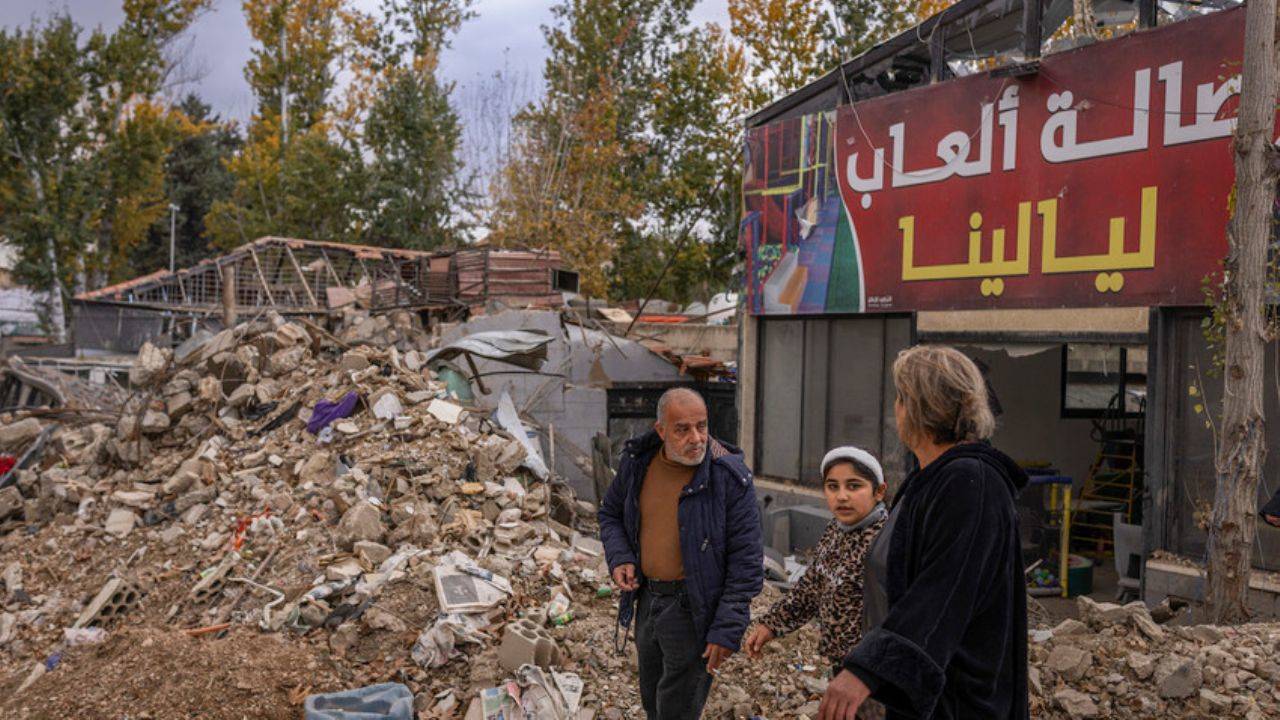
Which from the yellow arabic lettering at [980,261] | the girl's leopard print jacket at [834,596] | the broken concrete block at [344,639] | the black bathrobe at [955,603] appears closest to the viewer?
the black bathrobe at [955,603]

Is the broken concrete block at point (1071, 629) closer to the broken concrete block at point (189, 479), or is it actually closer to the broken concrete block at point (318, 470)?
the broken concrete block at point (318, 470)

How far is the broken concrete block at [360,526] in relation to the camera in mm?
7839

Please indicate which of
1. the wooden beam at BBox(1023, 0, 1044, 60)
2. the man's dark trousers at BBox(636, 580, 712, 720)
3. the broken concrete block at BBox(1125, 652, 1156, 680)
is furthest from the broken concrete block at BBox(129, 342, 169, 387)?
the broken concrete block at BBox(1125, 652, 1156, 680)

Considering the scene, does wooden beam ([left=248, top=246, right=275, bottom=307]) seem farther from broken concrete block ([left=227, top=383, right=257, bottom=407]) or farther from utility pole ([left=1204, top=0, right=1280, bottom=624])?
utility pole ([left=1204, top=0, right=1280, bottom=624])

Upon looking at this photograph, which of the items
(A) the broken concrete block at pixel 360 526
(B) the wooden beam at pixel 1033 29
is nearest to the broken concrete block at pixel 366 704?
(A) the broken concrete block at pixel 360 526

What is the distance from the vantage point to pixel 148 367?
13070mm

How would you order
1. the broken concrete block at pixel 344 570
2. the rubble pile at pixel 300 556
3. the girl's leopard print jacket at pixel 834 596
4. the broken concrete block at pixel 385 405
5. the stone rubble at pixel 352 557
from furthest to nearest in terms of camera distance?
1. the broken concrete block at pixel 385 405
2. the broken concrete block at pixel 344 570
3. the rubble pile at pixel 300 556
4. the stone rubble at pixel 352 557
5. the girl's leopard print jacket at pixel 834 596

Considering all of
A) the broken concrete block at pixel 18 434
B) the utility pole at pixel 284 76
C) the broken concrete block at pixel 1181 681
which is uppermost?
the utility pole at pixel 284 76

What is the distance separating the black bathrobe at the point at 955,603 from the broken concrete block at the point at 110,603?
24.4 ft

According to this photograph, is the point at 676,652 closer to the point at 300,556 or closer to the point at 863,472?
the point at 863,472

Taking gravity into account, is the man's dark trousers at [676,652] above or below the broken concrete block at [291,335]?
below

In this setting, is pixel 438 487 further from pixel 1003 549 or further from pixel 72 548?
pixel 1003 549

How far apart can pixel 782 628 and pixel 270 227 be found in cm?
3186

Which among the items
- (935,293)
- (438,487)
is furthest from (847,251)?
(438,487)
